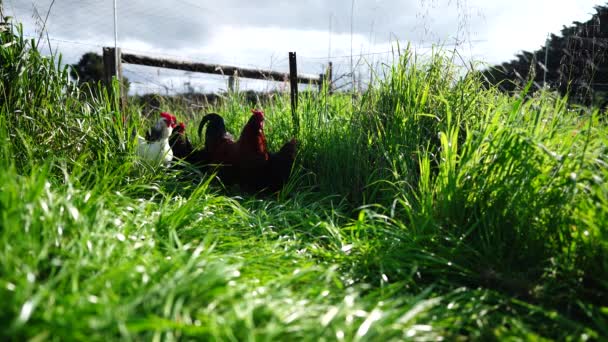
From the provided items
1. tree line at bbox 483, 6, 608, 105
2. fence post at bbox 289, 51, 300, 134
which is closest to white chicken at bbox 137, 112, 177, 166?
fence post at bbox 289, 51, 300, 134

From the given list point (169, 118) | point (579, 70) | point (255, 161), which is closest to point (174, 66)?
point (169, 118)

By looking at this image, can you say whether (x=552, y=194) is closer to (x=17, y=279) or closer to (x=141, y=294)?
(x=141, y=294)

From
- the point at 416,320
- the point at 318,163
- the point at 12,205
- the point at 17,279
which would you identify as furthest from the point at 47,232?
the point at 318,163

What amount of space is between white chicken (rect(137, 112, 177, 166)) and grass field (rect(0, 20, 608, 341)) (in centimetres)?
17

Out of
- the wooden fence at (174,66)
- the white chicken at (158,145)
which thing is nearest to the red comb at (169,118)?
the white chicken at (158,145)

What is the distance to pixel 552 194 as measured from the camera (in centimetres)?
169

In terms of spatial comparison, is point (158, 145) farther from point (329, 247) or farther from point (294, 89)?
point (329, 247)

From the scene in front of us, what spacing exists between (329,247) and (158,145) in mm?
1666

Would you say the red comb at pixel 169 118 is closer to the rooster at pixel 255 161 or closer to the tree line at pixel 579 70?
the rooster at pixel 255 161

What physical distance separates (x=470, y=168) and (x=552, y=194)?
378mm

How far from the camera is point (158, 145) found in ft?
10.6

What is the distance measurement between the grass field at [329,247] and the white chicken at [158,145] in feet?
0.55

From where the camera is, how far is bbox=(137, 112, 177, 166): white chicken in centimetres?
304

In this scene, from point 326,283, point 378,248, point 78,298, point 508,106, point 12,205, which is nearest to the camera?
point 78,298
